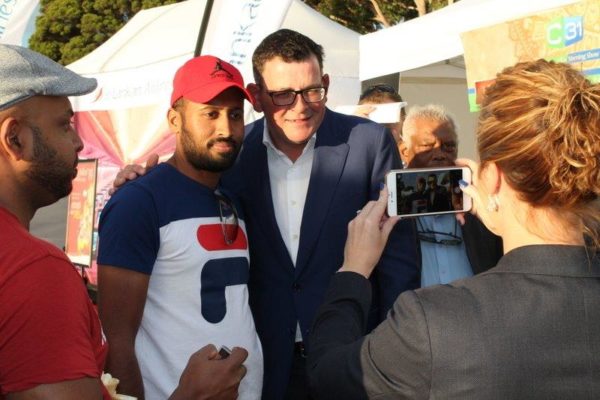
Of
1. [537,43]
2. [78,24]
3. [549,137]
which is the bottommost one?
[549,137]

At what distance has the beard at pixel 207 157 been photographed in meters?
2.46

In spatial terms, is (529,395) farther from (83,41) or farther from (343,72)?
Result: (83,41)

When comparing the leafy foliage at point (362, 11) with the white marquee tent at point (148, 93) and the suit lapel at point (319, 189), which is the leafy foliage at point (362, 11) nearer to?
the white marquee tent at point (148, 93)

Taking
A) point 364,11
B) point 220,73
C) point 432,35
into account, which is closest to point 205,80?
point 220,73

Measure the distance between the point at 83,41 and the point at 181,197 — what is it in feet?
90.6

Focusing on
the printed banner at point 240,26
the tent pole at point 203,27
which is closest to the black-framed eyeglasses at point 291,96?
the printed banner at point 240,26

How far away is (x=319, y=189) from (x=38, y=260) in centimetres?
137

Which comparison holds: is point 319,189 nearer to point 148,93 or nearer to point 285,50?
point 285,50

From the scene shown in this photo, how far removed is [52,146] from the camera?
4.79 ft

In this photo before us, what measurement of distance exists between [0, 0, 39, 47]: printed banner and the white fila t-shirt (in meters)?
7.79

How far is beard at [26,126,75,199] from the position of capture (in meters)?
1.43

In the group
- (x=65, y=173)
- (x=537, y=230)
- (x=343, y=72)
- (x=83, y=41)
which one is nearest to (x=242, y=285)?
(x=65, y=173)

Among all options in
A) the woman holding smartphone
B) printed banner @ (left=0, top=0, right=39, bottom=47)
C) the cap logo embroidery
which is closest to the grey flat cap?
the woman holding smartphone

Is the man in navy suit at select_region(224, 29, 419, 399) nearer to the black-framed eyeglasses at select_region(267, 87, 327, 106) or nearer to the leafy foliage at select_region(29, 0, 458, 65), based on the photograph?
the black-framed eyeglasses at select_region(267, 87, 327, 106)
